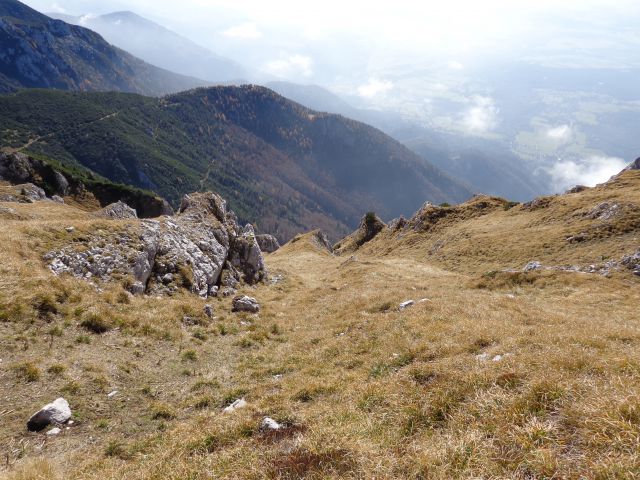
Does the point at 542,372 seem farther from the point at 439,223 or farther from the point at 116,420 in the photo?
the point at 439,223

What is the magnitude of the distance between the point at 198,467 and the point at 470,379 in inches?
259

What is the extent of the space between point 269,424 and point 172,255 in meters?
20.4

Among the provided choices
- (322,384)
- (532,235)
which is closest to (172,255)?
(322,384)

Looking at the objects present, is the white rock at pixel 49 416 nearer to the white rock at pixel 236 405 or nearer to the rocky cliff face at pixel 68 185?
the white rock at pixel 236 405

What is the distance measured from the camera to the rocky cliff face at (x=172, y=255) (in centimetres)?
2194

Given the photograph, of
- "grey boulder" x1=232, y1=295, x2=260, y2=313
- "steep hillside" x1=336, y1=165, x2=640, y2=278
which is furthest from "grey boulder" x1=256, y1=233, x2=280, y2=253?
"grey boulder" x1=232, y1=295, x2=260, y2=313

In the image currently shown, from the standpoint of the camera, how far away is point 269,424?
366 inches

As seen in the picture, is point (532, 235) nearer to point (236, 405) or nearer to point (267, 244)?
point (236, 405)

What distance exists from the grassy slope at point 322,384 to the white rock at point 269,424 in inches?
7.3

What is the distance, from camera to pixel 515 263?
4094cm

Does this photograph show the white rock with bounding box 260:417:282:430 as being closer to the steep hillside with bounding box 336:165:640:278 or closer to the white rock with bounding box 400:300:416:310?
the white rock with bounding box 400:300:416:310

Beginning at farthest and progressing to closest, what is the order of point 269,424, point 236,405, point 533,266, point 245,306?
point 533,266 < point 245,306 < point 236,405 < point 269,424

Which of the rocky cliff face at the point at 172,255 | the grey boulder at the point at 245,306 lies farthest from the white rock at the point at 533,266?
the rocky cliff face at the point at 172,255

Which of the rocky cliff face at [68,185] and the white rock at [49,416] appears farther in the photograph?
the rocky cliff face at [68,185]
